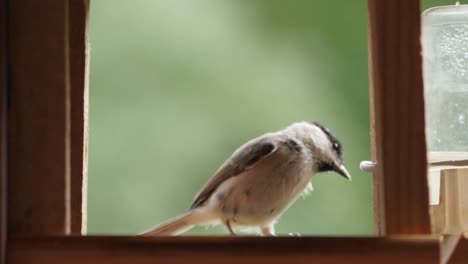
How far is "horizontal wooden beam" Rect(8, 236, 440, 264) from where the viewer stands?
0.97 meters

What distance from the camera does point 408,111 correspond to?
1.01 m

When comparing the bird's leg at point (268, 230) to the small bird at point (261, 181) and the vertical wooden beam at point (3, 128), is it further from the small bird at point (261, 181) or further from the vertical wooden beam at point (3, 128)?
the vertical wooden beam at point (3, 128)

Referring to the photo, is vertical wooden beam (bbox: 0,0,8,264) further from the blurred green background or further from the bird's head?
the bird's head

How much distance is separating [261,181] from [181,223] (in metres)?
0.10

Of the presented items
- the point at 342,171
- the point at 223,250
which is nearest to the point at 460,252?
the point at 342,171

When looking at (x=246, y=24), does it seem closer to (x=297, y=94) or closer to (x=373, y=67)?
(x=297, y=94)

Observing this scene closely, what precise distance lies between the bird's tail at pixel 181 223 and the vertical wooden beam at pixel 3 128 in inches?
6.3

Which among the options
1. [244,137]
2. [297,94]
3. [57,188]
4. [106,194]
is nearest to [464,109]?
[297,94]

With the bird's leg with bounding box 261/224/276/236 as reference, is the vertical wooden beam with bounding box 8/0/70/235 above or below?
above

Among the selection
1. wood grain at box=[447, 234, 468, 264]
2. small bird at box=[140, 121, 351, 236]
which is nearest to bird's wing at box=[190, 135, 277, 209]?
small bird at box=[140, 121, 351, 236]

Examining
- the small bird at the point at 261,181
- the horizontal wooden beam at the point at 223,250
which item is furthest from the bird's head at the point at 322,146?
the horizontal wooden beam at the point at 223,250

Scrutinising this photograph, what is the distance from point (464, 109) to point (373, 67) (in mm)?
444

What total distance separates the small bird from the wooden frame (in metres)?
0.11

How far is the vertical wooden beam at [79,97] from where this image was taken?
1.11 m
